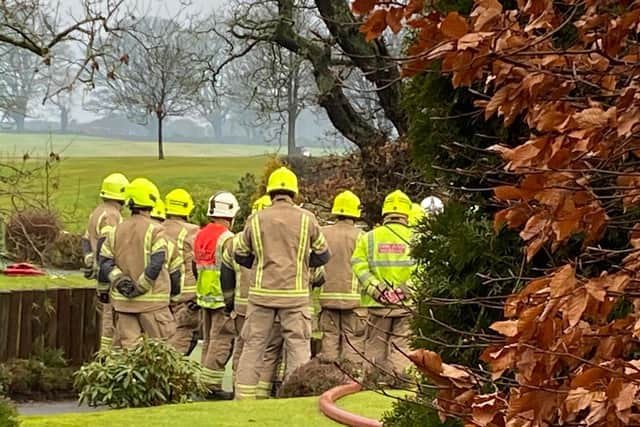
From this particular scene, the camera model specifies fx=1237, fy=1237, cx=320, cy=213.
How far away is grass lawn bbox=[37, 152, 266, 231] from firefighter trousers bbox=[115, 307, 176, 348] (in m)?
27.1

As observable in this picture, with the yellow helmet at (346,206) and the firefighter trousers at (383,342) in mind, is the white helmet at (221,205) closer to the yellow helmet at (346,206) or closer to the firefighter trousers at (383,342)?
the yellow helmet at (346,206)

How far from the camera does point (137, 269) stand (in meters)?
13.7

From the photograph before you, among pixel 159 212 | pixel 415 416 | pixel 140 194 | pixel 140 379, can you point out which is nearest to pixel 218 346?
pixel 159 212

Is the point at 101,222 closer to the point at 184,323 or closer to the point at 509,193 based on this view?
the point at 184,323

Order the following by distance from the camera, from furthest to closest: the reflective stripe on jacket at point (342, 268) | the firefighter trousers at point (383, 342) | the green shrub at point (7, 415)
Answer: the reflective stripe on jacket at point (342, 268), the firefighter trousers at point (383, 342), the green shrub at point (7, 415)

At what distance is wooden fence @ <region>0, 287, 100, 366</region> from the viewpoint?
15.4 metres

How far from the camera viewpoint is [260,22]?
87.7 feet

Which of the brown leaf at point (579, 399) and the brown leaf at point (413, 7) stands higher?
the brown leaf at point (413, 7)

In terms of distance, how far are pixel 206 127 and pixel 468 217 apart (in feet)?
356

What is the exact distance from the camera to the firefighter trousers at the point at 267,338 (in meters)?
12.5

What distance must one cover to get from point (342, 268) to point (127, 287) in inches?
101

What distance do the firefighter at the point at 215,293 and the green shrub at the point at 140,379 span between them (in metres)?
2.88

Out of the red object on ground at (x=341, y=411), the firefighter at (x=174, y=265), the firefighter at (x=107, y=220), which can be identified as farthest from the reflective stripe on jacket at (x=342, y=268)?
the red object on ground at (x=341, y=411)

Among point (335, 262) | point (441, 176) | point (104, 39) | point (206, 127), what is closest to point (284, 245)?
point (335, 262)
